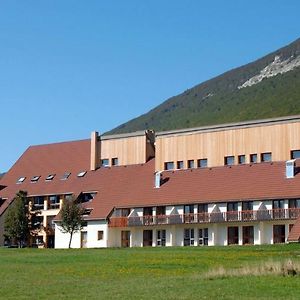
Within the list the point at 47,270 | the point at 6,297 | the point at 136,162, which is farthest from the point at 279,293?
the point at 136,162

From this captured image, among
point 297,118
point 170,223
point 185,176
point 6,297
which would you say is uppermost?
point 297,118

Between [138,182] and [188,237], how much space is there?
10.5 meters

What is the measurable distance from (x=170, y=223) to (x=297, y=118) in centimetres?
1713

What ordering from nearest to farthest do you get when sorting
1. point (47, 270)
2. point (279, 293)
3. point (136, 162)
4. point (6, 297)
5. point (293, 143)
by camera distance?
point (279, 293)
point (6, 297)
point (47, 270)
point (293, 143)
point (136, 162)

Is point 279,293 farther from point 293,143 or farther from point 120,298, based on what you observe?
point 293,143

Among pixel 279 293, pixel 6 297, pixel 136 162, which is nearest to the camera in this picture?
pixel 279 293

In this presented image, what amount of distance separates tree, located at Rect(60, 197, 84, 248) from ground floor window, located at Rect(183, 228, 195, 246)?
11564mm

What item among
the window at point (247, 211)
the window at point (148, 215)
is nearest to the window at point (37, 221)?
the window at point (148, 215)

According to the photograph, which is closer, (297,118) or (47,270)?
(47,270)

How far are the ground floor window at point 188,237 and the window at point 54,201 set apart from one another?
784 inches

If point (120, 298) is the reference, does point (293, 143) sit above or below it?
above

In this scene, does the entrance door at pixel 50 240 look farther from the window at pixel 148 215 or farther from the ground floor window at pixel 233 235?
the ground floor window at pixel 233 235

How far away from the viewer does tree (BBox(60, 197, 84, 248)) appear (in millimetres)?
81750

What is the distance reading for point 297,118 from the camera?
259 feet
